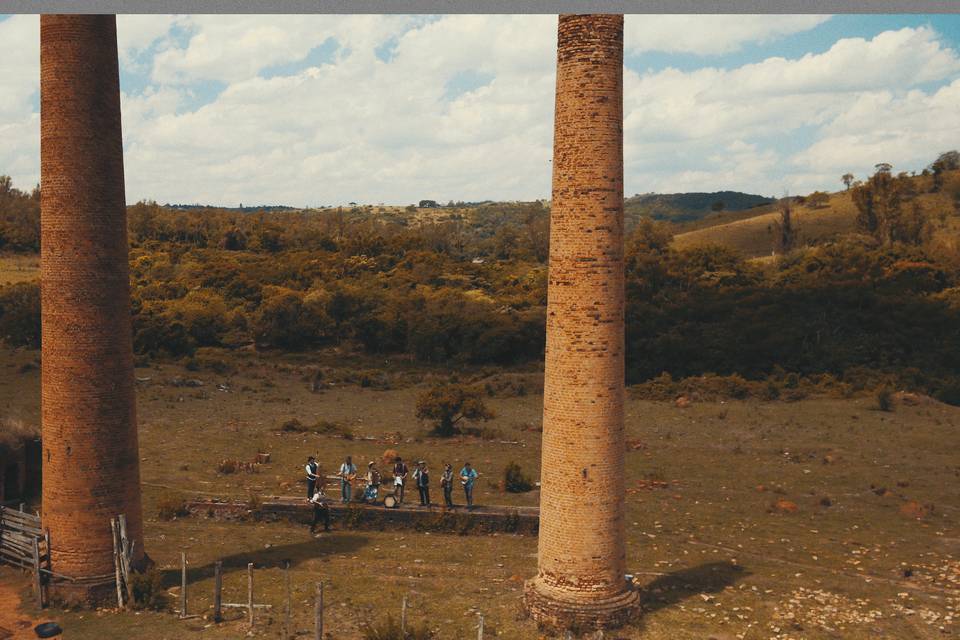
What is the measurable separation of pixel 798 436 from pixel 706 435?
9.94 ft

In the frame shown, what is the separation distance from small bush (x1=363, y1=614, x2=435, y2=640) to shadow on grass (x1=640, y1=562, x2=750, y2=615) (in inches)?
137

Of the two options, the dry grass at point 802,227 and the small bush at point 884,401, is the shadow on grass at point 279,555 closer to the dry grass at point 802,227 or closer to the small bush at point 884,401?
the small bush at point 884,401

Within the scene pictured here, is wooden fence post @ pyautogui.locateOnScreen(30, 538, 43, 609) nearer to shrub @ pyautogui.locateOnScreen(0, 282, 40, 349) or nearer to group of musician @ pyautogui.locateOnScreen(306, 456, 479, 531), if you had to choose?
group of musician @ pyautogui.locateOnScreen(306, 456, 479, 531)

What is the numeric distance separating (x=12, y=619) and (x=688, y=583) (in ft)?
35.5

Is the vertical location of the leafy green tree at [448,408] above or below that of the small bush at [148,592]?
above

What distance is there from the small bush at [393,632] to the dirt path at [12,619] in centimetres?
510

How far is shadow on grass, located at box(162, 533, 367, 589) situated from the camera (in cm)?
1470

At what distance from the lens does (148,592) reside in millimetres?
13445

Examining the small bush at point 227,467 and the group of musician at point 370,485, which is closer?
the group of musician at point 370,485

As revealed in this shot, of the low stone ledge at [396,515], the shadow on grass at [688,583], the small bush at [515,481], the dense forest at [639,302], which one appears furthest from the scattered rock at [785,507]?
the dense forest at [639,302]

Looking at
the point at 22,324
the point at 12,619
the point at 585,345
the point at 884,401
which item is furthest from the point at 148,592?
the point at 22,324

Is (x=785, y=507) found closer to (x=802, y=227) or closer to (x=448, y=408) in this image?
(x=448, y=408)

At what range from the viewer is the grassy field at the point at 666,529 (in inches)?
508

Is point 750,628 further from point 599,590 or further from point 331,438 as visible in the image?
point 331,438
